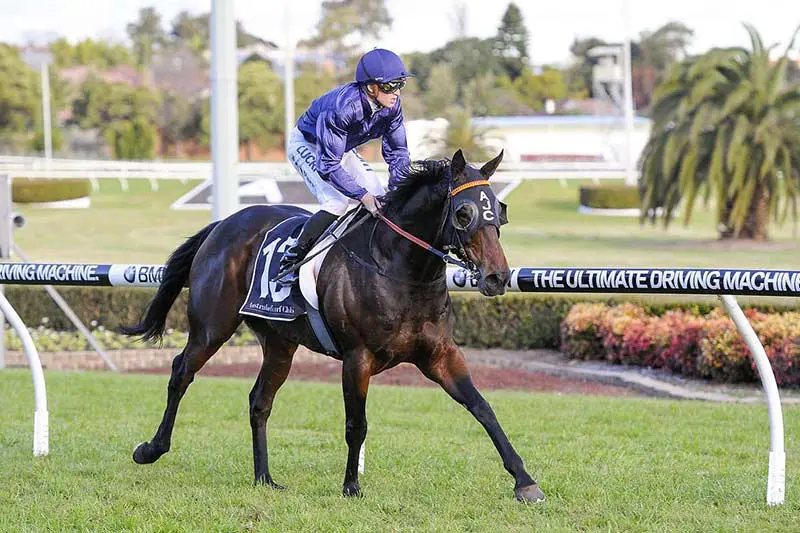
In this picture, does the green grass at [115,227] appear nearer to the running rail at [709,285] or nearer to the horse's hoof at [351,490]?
the horse's hoof at [351,490]

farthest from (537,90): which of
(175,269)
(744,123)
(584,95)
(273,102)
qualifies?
(175,269)

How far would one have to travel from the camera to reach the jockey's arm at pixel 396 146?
5211mm

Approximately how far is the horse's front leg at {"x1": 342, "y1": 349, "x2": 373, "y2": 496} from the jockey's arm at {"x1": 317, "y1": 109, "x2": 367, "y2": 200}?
2.34ft

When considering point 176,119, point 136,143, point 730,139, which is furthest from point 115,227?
point 176,119

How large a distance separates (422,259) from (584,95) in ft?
226

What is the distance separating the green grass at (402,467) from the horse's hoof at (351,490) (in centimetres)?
9

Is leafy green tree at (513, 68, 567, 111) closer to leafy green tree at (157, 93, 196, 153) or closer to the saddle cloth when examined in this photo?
leafy green tree at (157, 93, 196, 153)

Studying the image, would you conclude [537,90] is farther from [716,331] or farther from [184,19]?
[716,331]

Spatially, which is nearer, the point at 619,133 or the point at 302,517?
the point at 302,517

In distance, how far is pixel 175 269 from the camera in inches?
238

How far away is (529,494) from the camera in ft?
15.8

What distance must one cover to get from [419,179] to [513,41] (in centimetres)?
7040

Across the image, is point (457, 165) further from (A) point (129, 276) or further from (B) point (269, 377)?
(A) point (129, 276)

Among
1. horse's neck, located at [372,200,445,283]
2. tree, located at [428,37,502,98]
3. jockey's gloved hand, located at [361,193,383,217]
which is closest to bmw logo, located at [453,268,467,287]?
horse's neck, located at [372,200,445,283]
